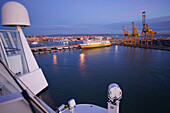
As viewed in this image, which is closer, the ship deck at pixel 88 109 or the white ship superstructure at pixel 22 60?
the white ship superstructure at pixel 22 60

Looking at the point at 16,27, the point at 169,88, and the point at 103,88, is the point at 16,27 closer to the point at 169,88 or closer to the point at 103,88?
the point at 103,88

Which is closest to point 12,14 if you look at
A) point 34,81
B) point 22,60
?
point 22,60

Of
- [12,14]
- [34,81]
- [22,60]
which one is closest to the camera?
[12,14]

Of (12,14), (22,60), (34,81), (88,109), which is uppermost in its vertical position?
(12,14)

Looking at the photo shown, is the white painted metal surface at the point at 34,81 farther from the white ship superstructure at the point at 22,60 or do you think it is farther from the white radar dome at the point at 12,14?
the white radar dome at the point at 12,14

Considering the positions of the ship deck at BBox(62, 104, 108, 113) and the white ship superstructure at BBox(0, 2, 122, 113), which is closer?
the white ship superstructure at BBox(0, 2, 122, 113)

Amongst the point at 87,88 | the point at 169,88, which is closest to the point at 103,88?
the point at 87,88

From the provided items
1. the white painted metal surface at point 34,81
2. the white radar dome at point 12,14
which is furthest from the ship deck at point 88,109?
the white radar dome at point 12,14

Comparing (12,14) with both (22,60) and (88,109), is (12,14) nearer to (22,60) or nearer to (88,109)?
(22,60)

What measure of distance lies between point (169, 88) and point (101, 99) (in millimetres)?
5850

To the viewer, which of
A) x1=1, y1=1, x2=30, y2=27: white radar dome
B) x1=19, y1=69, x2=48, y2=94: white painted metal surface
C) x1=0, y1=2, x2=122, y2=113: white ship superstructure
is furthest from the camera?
x1=19, y1=69, x2=48, y2=94: white painted metal surface

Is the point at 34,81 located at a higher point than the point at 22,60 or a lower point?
lower

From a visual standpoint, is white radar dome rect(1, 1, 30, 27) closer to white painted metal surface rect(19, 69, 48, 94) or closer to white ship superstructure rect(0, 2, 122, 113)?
white ship superstructure rect(0, 2, 122, 113)

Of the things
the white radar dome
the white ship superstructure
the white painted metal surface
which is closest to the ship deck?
the white ship superstructure
